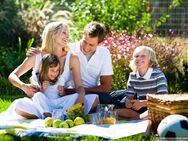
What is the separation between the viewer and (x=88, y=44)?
7.62 metres

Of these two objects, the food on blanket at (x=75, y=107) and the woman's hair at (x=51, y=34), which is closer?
the food on blanket at (x=75, y=107)

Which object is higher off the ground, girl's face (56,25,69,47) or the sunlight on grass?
girl's face (56,25,69,47)

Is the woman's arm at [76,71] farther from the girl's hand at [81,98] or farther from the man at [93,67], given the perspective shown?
the man at [93,67]

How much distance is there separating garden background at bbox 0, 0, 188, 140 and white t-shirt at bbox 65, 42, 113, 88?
1293 millimetres

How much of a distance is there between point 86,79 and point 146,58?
0.86m

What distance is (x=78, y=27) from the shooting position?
11.8 metres

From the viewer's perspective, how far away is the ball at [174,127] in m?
5.73

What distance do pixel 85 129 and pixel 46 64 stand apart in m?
1.16

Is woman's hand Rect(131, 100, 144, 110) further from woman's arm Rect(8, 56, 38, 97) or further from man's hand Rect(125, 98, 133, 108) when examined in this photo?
woman's arm Rect(8, 56, 38, 97)

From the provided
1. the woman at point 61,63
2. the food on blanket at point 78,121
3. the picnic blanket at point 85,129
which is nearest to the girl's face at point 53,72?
the woman at point 61,63

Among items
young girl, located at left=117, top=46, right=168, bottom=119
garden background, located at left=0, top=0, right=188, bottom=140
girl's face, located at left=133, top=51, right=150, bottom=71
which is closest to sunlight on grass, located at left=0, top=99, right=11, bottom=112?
garden background, located at left=0, top=0, right=188, bottom=140

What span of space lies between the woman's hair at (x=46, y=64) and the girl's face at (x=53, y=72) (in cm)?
3

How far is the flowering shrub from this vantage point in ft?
32.3

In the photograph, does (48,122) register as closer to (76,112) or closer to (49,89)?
(76,112)
